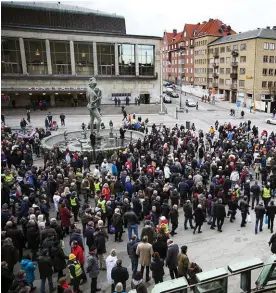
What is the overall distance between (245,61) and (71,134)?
4203cm

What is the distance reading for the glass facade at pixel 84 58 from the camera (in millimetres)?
50406

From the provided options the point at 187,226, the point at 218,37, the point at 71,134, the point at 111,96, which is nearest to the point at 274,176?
the point at 187,226

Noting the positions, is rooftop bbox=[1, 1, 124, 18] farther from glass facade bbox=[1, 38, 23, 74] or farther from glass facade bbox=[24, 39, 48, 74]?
glass facade bbox=[1, 38, 23, 74]

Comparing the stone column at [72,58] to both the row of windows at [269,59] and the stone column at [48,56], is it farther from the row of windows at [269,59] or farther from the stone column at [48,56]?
the row of windows at [269,59]

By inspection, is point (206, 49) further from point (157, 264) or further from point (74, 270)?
point (74, 270)

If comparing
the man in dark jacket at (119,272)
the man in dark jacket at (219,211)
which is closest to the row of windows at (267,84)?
Answer: the man in dark jacket at (219,211)

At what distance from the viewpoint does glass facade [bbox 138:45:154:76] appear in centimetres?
5316

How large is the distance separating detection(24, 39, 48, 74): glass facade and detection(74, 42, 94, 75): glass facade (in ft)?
16.6

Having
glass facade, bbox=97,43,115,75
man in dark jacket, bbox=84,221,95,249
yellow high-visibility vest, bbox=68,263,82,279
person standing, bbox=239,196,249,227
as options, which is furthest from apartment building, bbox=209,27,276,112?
yellow high-visibility vest, bbox=68,263,82,279

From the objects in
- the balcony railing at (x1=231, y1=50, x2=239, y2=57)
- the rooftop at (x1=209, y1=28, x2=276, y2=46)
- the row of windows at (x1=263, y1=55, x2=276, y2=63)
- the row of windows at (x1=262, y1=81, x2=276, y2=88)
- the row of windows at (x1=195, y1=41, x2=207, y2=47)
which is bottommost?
the row of windows at (x1=262, y1=81, x2=276, y2=88)

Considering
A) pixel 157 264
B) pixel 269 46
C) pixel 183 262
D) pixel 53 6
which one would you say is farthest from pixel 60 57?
pixel 183 262

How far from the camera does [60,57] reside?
49.8 metres

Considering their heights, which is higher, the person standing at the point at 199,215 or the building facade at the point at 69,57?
the building facade at the point at 69,57

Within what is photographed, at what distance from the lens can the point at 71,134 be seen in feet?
93.7
